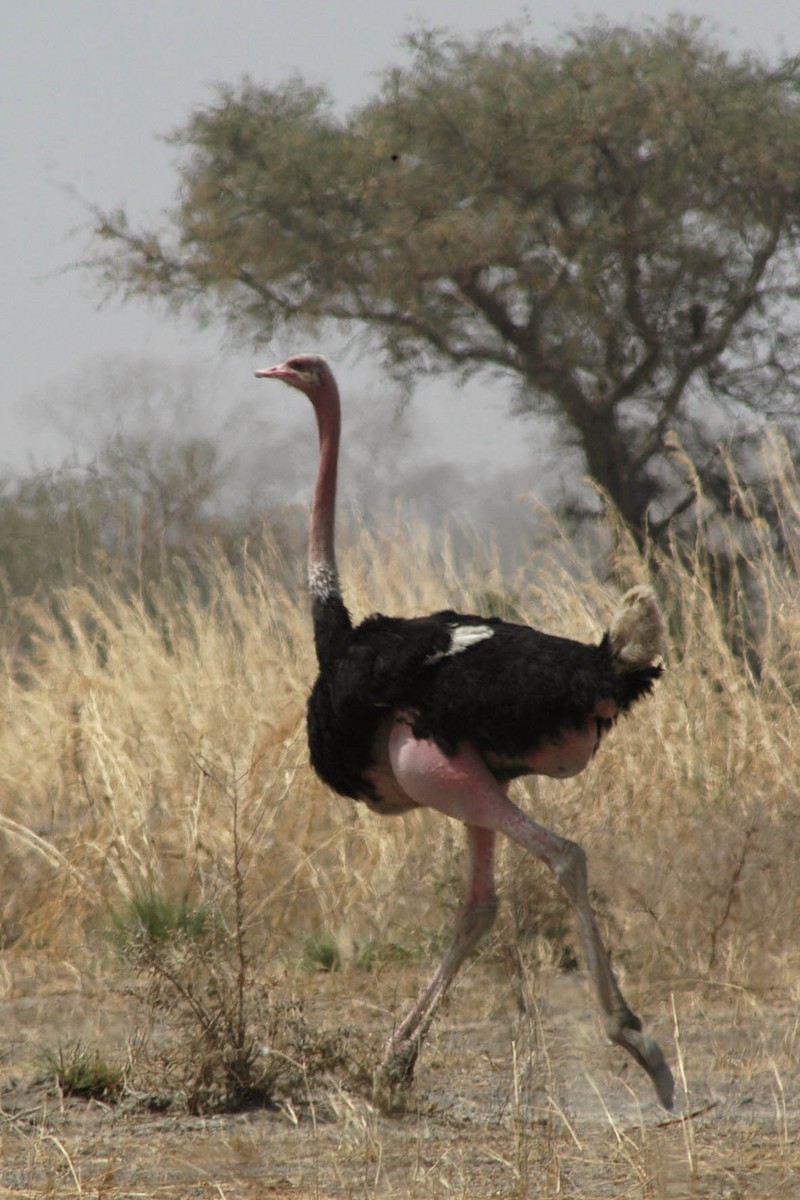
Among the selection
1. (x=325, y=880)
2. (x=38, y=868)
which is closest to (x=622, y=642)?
(x=325, y=880)

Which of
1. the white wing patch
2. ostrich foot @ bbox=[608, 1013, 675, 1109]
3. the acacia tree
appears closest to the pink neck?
the white wing patch

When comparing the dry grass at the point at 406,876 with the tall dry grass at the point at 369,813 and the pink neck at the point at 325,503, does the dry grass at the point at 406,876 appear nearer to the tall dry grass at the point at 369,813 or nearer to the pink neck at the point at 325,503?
the tall dry grass at the point at 369,813

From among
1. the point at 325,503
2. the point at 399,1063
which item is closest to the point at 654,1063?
the point at 399,1063

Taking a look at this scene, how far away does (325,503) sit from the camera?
15.4ft

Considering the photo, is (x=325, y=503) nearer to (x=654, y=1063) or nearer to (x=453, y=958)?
(x=453, y=958)

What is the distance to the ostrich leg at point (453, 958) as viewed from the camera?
3875 mm

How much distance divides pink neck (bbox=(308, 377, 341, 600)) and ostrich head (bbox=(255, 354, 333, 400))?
0.02 meters

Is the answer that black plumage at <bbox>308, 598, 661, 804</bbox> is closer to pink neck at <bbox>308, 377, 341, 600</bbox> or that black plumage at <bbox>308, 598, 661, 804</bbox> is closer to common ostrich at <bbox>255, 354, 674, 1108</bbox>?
common ostrich at <bbox>255, 354, 674, 1108</bbox>

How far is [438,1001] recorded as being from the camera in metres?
4.00

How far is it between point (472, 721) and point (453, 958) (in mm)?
625

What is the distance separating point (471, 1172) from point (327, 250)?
1467cm

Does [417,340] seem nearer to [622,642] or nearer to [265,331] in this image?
[265,331]

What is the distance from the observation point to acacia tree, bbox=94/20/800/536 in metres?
16.2

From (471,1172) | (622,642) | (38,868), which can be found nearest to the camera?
(471,1172)
